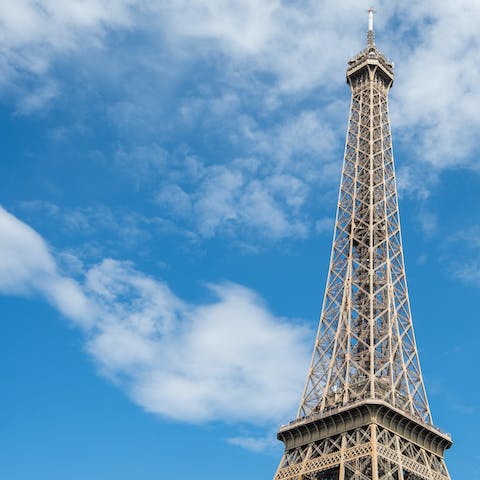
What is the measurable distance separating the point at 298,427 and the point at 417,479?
10.9 meters

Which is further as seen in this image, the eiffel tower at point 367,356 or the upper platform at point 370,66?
the upper platform at point 370,66

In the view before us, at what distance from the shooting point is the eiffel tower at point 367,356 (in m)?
62.9

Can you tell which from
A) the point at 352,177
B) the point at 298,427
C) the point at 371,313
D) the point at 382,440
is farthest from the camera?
the point at 352,177

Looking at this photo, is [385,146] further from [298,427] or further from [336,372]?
[298,427]

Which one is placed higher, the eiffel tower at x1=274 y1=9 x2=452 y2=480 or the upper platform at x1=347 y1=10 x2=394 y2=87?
the upper platform at x1=347 y1=10 x2=394 y2=87

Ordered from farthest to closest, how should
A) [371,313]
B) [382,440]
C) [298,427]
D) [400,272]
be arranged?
[400,272] < [371,313] < [298,427] < [382,440]

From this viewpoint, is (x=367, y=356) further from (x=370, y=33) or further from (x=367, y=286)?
(x=370, y=33)

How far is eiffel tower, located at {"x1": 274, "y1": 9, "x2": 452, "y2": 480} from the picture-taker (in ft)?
206

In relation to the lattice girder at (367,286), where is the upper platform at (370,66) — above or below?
above

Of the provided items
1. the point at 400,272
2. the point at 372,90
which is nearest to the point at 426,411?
the point at 400,272

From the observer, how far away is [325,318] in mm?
77562

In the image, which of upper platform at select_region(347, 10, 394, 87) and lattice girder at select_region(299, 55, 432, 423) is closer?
lattice girder at select_region(299, 55, 432, 423)

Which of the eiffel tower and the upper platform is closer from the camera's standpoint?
the eiffel tower

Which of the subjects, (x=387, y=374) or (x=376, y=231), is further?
(x=376, y=231)
